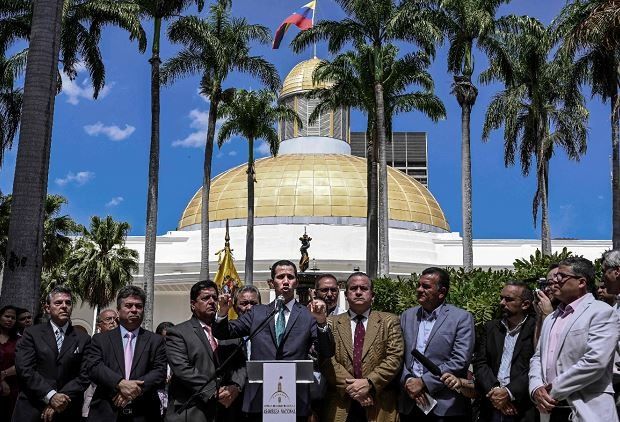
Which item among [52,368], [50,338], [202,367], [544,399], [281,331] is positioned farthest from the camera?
[50,338]

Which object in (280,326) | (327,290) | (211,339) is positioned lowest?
(211,339)

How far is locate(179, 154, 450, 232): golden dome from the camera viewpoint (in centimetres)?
5100

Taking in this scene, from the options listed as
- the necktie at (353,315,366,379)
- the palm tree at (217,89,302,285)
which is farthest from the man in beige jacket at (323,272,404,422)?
the palm tree at (217,89,302,285)

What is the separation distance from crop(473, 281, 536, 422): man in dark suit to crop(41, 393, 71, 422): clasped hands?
4.11 meters

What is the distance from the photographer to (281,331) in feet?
24.0

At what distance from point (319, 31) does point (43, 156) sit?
61.0 feet

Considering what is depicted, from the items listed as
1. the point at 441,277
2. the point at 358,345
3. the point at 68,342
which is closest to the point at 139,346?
the point at 68,342

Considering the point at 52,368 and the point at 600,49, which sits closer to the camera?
the point at 52,368

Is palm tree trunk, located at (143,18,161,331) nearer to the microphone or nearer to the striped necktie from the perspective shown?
the striped necktie

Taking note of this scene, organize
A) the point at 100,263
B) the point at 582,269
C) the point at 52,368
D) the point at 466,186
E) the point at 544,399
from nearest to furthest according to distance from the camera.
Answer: the point at 544,399 → the point at 582,269 → the point at 52,368 → the point at 466,186 → the point at 100,263

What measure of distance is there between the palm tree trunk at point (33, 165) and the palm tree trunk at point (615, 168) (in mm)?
15965

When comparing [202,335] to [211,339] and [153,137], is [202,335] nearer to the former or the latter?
[211,339]

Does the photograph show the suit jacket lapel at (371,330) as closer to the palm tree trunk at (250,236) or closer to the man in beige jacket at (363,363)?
the man in beige jacket at (363,363)

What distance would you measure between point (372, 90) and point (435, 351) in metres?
23.1
